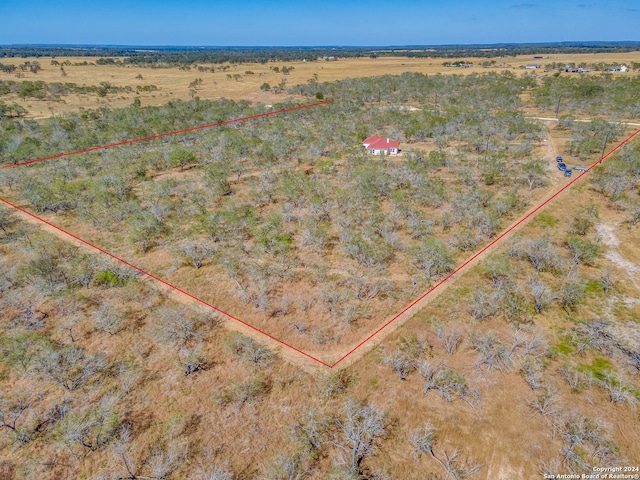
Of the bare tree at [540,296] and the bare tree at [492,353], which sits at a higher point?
the bare tree at [540,296]

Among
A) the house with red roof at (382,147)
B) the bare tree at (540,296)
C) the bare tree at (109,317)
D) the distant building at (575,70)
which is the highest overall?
the distant building at (575,70)

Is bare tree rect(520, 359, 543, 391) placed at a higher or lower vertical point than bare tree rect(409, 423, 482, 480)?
higher

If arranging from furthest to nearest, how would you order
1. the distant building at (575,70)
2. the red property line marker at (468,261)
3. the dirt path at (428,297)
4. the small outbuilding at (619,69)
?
the distant building at (575,70) → the small outbuilding at (619,69) → the red property line marker at (468,261) → the dirt path at (428,297)

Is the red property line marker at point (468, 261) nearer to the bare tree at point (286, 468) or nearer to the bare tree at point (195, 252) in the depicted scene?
the bare tree at point (286, 468)

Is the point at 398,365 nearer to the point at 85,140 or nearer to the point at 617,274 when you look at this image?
the point at 617,274

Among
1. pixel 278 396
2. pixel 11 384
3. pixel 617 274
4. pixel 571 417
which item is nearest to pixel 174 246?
pixel 11 384

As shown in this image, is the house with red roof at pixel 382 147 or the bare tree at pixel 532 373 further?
the house with red roof at pixel 382 147

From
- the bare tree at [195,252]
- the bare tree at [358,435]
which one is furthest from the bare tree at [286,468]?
the bare tree at [195,252]

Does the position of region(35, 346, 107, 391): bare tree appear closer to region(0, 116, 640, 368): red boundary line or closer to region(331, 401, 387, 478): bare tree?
region(0, 116, 640, 368): red boundary line

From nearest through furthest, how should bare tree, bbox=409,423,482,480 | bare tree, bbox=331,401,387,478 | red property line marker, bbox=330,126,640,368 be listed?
bare tree, bbox=409,423,482,480, bare tree, bbox=331,401,387,478, red property line marker, bbox=330,126,640,368

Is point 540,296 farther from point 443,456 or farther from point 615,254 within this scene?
point 443,456

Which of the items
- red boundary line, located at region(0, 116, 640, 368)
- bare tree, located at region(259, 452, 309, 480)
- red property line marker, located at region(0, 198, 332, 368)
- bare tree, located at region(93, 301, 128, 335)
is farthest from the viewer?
bare tree, located at region(93, 301, 128, 335)

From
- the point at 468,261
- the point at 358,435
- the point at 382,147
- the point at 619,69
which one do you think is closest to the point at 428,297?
the point at 468,261

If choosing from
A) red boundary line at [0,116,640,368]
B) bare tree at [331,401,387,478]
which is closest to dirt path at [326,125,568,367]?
red boundary line at [0,116,640,368]
